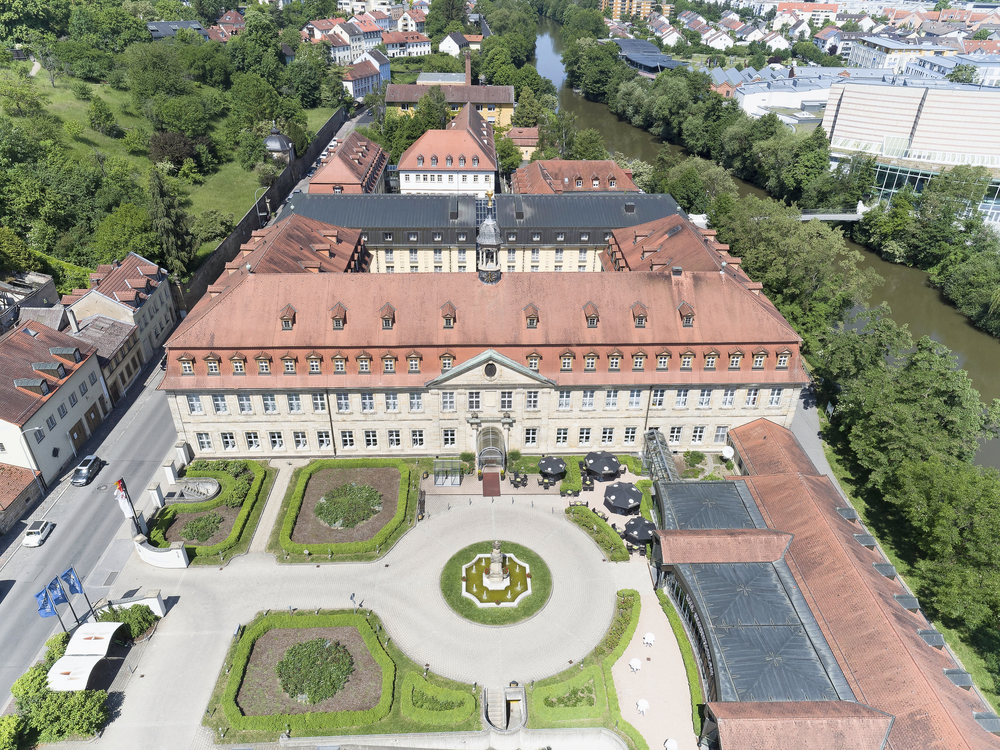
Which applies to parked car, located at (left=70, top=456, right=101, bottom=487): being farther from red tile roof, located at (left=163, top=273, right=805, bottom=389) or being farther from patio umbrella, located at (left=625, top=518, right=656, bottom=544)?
patio umbrella, located at (left=625, top=518, right=656, bottom=544)

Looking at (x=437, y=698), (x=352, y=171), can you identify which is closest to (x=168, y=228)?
(x=352, y=171)

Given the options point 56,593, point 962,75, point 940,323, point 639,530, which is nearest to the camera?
point 56,593

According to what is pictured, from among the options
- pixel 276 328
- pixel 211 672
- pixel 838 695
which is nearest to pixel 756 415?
pixel 838 695

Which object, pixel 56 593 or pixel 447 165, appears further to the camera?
pixel 447 165

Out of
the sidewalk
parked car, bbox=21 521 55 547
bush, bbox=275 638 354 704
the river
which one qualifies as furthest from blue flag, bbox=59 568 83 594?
the river

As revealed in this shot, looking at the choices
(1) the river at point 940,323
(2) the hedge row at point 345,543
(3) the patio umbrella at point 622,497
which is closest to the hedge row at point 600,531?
(3) the patio umbrella at point 622,497

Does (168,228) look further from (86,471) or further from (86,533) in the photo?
(86,533)

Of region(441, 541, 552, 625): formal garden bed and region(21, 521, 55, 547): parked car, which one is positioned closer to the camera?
region(441, 541, 552, 625): formal garden bed
